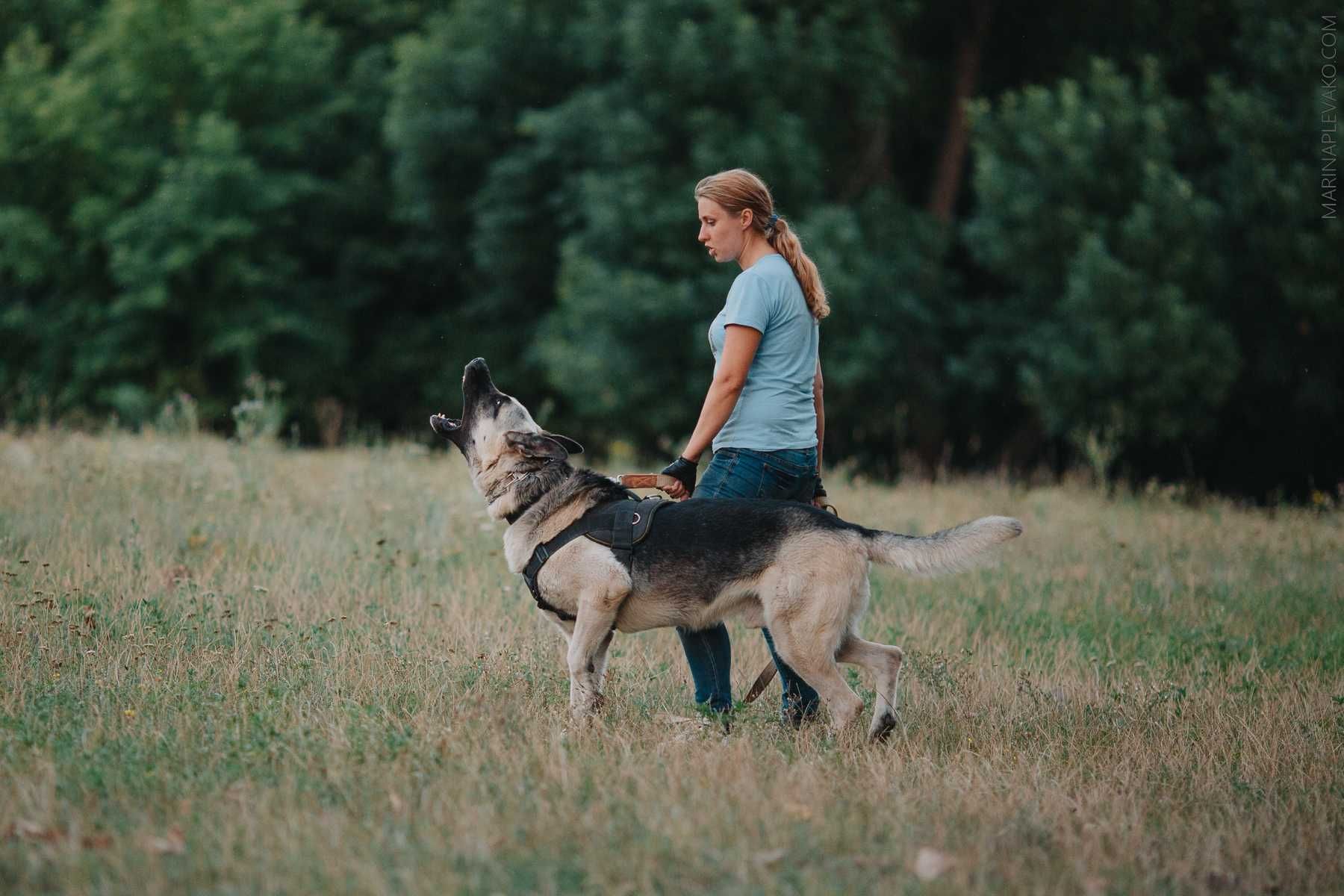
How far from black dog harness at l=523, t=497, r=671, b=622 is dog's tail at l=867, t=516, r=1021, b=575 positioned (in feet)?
3.35

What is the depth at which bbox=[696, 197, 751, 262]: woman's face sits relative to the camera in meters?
5.45

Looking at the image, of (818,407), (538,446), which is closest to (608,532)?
(538,446)

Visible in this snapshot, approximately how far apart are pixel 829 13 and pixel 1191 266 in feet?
23.5

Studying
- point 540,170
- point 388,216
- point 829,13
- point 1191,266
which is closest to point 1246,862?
point 1191,266

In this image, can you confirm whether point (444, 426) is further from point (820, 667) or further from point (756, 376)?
point (820, 667)

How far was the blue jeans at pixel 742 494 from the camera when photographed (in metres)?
5.57

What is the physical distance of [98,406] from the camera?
82.0 ft

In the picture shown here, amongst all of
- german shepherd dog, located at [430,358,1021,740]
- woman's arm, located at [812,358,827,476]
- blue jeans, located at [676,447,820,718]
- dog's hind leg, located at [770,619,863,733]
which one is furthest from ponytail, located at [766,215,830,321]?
dog's hind leg, located at [770,619,863,733]

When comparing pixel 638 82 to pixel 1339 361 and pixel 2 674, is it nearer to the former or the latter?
pixel 1339 361

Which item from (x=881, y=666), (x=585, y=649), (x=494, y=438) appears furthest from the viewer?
(x=494, y=438)

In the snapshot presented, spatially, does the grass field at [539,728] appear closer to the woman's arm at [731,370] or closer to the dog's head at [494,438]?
the dog's head at [494,438]

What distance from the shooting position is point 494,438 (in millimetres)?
5871

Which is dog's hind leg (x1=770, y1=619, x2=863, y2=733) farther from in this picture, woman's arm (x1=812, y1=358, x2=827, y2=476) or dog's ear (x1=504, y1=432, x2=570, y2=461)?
dog's ear (x1=504, y1=432, x2=570, y2=461)

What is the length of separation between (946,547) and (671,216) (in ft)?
49.5
